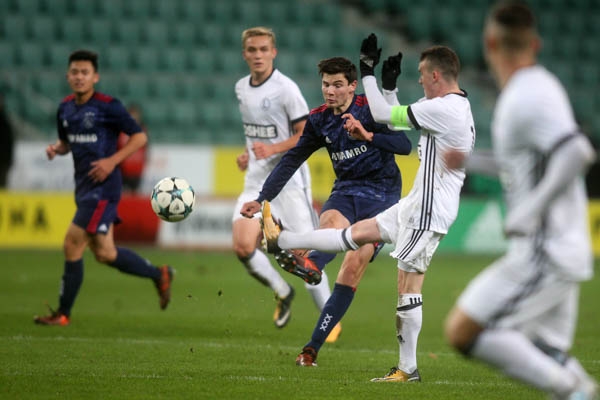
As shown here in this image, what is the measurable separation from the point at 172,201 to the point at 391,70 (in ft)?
7.44

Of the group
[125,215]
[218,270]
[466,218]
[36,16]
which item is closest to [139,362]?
[218,270]

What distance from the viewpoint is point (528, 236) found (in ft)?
14.3

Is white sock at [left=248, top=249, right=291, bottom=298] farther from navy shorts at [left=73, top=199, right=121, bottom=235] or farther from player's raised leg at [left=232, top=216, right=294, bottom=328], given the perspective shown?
navy shorts at [left=73, top=199, right=121, bottom=235]

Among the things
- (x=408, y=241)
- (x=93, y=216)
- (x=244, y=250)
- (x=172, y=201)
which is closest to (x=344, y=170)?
(x=408, y=241)

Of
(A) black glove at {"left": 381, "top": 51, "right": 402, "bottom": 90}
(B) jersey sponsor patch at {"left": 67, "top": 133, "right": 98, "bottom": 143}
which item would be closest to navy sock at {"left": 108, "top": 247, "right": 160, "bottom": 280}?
(B) jersey sponsor patch at {"left": 67, "top": 133, "right": 98, "bottom": 143}

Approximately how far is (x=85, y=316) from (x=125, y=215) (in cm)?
709

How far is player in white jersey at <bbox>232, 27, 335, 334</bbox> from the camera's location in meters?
8.87

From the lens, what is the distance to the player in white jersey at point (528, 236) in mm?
4270

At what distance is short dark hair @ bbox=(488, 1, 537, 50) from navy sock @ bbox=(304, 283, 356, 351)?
323cm

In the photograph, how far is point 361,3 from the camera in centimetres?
2216

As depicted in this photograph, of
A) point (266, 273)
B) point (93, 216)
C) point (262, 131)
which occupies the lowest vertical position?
point (266, 273)

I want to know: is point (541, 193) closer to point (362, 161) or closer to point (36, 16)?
point (362, 161)

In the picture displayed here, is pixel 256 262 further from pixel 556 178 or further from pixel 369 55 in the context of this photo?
pixel 556 178

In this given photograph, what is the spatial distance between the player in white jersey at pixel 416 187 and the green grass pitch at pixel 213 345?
0.56 meters
